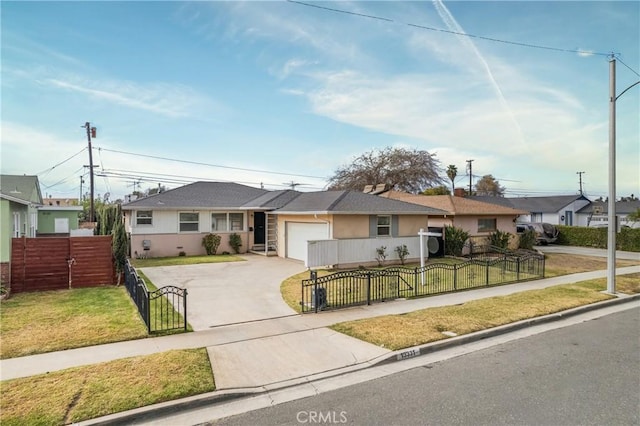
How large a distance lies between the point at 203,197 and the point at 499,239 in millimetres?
19774

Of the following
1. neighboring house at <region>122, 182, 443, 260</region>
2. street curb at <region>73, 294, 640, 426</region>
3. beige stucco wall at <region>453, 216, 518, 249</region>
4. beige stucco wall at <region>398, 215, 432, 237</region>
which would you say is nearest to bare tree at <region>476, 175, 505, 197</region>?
beige stucco wall at <region>453, 216, 518, 249</region>

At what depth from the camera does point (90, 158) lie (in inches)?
1115

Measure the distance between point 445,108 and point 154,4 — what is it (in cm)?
1378

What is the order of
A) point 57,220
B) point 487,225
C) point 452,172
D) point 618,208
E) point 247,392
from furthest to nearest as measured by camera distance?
point 452,172, point 618,208, point 57,220, point 487,225, point 247,392

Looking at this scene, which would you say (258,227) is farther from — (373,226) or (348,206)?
(373,226)

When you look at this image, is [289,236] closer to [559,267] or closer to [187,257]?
[187,257]

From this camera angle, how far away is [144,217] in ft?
69.0

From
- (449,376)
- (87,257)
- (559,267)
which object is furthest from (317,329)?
(559,267)

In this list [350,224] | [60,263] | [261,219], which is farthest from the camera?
[261,219]

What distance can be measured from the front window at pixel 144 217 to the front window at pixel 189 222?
1701mm

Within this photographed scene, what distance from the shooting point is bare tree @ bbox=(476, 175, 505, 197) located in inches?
2653

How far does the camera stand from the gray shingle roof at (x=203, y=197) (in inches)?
Result: 838

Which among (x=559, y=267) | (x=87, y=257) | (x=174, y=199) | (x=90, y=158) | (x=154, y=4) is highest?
(x=154, y=4)

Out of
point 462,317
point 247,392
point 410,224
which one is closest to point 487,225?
point 410,224
